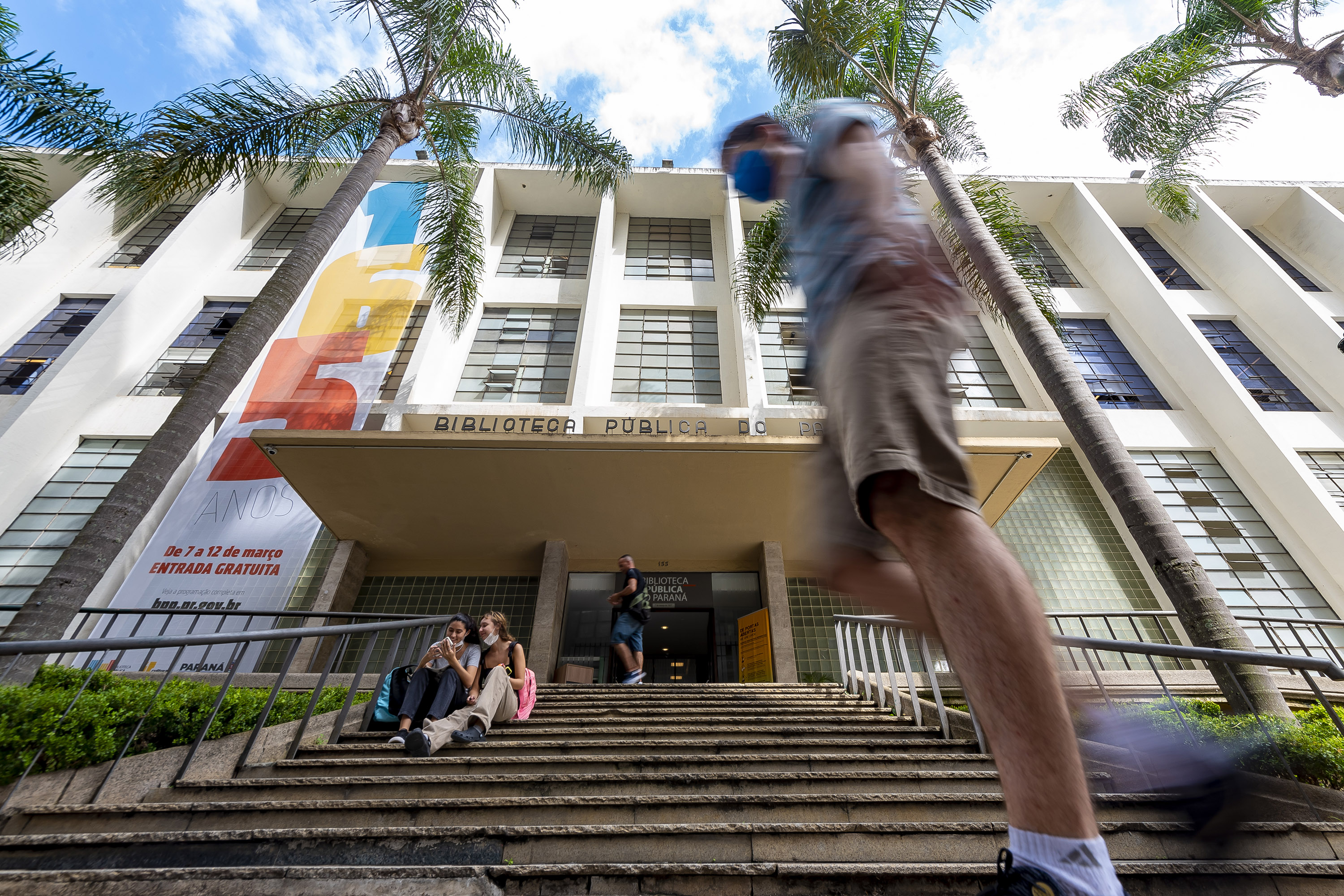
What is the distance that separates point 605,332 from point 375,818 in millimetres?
11181

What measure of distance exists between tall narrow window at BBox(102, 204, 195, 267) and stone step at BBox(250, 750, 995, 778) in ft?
53.9

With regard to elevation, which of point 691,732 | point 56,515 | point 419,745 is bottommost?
point 419,745

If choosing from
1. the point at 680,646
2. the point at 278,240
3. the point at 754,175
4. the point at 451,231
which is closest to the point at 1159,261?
the point at 680,646

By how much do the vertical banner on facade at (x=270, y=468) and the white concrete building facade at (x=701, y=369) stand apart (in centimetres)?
73

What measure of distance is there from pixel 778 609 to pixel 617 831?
26.6 ft

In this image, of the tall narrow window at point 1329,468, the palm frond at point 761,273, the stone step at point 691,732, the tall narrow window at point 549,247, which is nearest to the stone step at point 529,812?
the stone step at point 691,732

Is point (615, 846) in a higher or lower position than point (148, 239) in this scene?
lower

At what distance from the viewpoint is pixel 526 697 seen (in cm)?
463

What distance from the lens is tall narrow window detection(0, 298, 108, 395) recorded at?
1155 centimetres

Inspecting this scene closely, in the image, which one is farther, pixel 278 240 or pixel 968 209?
pixel 278 240

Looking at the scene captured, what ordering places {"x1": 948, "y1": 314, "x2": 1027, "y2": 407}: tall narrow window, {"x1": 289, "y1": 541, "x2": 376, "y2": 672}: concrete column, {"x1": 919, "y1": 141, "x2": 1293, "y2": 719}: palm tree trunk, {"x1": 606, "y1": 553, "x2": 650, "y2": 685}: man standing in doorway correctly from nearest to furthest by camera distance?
{"x1": 919, "y1": 141, "x2": 1293, "y2": 719}: palm tree trunk
{"x1": 606, "y1": 553, "x2": 650, "y2": 685}: man standing in doorway
{"x1": 289, "y1": 541, "x2": 376, "y2": 672}: concrete column
{"x1": 948, "y1": 314, "x2": 1027, "y2": 407}: tall narrow window

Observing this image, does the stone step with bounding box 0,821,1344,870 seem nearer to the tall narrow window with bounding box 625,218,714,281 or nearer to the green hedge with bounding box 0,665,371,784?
the green hedge with bounding box 0,665,371,784

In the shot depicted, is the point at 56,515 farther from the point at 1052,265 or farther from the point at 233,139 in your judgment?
the point at 1052,265

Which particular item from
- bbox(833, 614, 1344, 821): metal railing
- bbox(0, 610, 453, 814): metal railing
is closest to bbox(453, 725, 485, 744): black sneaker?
bbox(0, 610, 453, 814): metal railing
